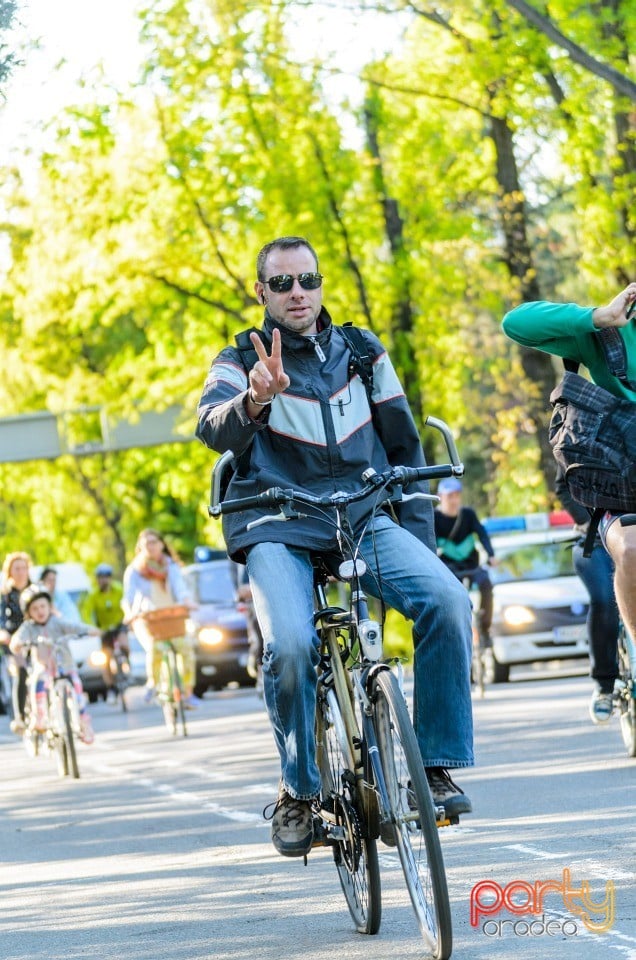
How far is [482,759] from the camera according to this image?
11.9 m

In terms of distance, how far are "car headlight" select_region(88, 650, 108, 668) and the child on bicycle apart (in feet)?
43.6

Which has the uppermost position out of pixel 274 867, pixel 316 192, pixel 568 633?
pixel 316 192

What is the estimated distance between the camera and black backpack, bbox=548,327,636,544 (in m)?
6.89

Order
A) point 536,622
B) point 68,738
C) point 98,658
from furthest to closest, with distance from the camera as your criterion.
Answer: point 98,658, point 536,622, point 68,738

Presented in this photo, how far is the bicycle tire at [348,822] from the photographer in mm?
5844

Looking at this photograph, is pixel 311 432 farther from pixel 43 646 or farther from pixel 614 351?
pixel 43 646

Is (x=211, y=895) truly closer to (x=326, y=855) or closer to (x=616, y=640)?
(x=326, y=855)

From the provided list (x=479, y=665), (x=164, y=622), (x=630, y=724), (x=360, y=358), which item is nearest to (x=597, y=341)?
(x=360, y=358)

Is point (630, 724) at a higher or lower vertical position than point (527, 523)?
lower

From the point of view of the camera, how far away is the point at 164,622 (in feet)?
58.9

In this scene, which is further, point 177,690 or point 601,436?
point 177,690

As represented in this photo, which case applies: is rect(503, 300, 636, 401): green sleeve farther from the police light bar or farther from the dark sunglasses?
the police light bar

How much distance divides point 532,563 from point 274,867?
1478 cm

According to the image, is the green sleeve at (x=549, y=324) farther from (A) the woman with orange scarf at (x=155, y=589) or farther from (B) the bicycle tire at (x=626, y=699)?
(A) the woman with orange scarf at (x=155, y=589)
